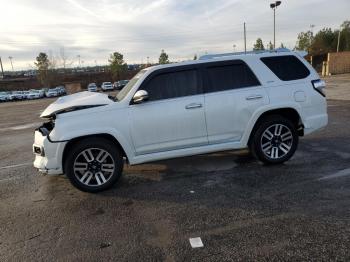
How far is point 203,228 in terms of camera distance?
374 centimetres

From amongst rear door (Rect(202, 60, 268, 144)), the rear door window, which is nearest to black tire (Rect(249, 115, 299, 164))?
rear door (Rect(202, 60, 268, 144))

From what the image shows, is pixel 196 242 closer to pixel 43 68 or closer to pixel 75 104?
pixel 75 104

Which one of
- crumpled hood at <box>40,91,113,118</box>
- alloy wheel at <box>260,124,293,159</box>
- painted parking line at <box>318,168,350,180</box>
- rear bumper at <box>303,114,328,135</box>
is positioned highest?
crumpled hood at <box>40,91,113,118</box>

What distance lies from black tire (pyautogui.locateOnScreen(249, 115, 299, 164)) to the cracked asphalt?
18cm

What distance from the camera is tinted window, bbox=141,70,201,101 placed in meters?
5.30

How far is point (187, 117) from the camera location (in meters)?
5.28

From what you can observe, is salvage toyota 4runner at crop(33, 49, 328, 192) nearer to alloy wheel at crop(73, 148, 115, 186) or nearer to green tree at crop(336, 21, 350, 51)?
alloy wheel at crop(73, 148, 115, 186)

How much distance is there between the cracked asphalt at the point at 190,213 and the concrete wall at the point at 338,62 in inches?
1566

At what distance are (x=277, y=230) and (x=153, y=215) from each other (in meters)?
1.49

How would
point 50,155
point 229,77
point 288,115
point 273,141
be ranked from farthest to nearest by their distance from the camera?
point 288,115
point 273,141
point 229,77
point 50,155

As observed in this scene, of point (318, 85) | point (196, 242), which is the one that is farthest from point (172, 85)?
point (196, 242)

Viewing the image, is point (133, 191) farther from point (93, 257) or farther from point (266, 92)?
point (266, 92)

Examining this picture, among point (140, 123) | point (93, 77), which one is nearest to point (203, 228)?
point (140, 123)

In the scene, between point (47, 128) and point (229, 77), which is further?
point (229, 77)
